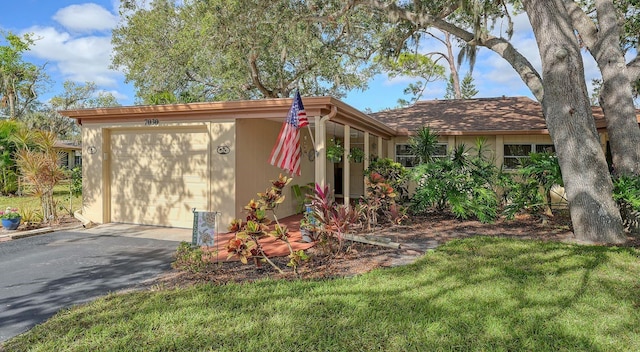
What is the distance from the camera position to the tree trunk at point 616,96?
6777 mm

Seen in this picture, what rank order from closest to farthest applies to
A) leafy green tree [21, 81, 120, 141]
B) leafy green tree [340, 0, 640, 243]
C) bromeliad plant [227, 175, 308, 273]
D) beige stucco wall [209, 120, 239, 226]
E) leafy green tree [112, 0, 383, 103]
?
bromeliad plant [227, 175, 308, 273] → leafy green tree [340, 0, 640, 243] → beige stucco wall [209, 120, 239, 226] → leafy green tree [112, 0, 383, 103] → leafy green tree [21, 81, 120, 141]

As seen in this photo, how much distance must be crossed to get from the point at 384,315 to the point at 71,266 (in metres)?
4.44

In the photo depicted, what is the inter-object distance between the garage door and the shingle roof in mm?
6615

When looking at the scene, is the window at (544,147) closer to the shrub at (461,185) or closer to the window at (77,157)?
the shrub at (461,185)

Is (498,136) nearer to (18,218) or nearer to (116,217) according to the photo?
(116,217)

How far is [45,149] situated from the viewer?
8102 mm

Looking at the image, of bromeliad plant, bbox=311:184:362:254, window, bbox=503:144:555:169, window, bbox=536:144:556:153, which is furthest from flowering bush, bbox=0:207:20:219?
window, bbox=536:144:556:153

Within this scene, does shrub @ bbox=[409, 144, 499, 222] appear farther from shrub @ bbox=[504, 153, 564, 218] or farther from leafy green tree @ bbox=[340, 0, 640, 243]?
leafy green tree @ bbox=[340, 0, 640, 243]

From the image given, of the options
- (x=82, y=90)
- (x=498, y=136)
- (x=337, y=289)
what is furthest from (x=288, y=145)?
(x=82, y=90)

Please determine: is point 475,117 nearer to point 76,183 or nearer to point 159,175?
point 159,175

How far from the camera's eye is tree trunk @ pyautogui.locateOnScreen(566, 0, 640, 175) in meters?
6.78

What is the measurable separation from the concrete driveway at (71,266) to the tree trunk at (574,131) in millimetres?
6633

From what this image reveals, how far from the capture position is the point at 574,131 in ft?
20.5

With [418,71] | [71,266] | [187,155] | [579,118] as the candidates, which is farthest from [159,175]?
[418,71]
